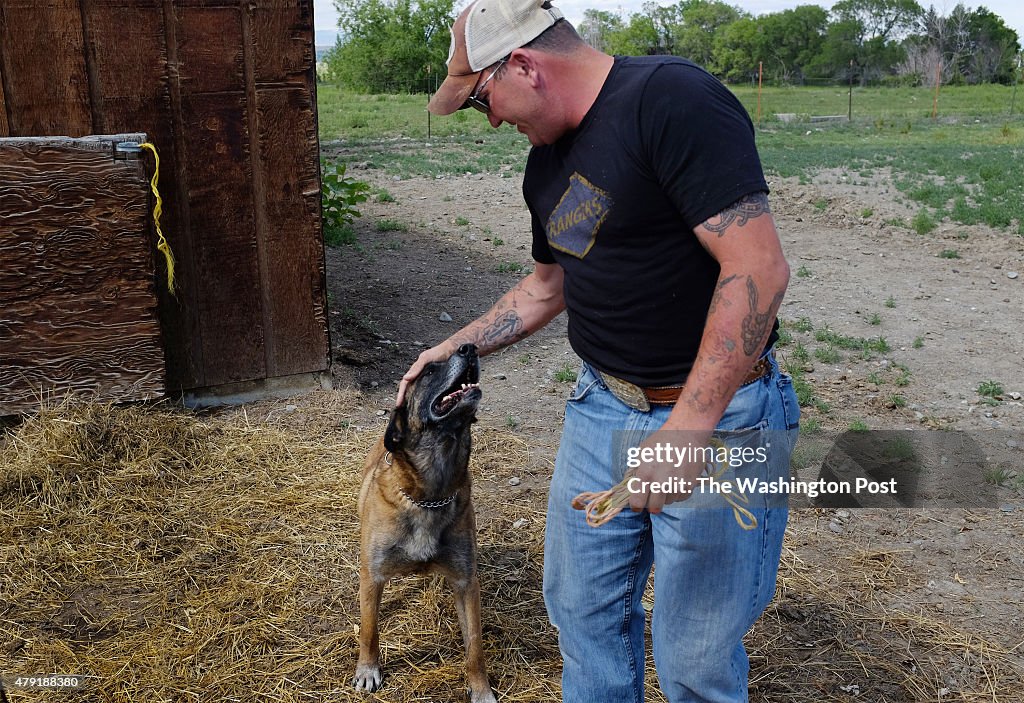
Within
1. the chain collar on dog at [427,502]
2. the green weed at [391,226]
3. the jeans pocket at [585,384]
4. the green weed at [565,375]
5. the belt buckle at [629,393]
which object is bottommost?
the green weed at [565,375]

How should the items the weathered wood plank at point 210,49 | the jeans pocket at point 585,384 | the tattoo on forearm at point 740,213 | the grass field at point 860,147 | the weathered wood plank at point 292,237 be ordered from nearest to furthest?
the tattoo on forearm at point 740,213 < the jeans pocket at point 585,384 < the weathered wood plank at point 210,49 < the weathered wood plank at point 292,237 < the grass field at point 860,147

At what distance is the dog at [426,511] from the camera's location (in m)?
2.98

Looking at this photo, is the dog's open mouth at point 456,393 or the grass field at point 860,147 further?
the grass field at point 860,147

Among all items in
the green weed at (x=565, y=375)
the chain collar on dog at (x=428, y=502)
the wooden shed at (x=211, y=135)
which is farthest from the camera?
the green weed at (x=565, y=375)

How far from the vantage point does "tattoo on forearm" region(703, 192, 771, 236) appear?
1.87 m

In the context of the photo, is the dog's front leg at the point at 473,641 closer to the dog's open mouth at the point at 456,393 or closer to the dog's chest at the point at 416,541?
the dog's chest at the point at 416,541

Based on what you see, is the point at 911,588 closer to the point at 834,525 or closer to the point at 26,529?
the point at 834,525

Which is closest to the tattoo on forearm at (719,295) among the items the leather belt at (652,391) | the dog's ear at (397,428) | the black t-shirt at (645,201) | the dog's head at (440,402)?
the black t-shirt at (645,201)

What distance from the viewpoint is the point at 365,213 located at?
1152 cm

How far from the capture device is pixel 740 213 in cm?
188

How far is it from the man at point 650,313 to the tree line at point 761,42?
3509 centimetres

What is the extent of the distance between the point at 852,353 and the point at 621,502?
203 inches

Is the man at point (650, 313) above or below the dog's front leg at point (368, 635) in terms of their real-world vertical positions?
above

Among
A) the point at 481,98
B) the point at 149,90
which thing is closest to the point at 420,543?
the point at 481,98
